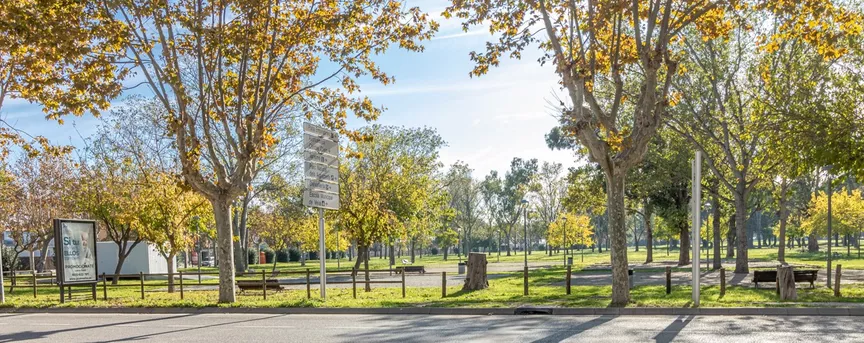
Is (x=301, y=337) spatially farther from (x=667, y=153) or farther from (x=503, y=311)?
(x=667, y=153)

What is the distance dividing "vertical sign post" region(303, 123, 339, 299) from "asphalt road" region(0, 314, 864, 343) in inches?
123

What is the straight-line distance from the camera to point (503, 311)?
1434 centimetres

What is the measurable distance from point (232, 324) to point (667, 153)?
2517 centimetres

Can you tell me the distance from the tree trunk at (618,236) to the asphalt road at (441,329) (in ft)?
5.71

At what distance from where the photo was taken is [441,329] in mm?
11539

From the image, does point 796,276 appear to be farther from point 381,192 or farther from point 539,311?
point 381,192

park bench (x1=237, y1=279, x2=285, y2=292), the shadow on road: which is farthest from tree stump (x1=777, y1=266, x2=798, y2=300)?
park bench (x1=237, y1=279, x2=285, y2=292)

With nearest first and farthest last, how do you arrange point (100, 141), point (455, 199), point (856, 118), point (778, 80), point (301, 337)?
point (301, 337), point (856, 118), point (778, 80), point (100, 141), point (455, 199)

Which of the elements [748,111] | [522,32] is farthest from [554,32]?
[748,111]

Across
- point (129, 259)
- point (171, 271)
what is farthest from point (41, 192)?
point (171, 271)

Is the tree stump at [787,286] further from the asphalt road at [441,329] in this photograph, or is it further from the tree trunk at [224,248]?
the tree trunk at [224,248]

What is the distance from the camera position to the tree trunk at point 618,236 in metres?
14.8

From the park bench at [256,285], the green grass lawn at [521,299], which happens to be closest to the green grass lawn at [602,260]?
the green grass lawn at [521,299]

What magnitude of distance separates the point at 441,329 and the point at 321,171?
7.00 metres
